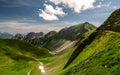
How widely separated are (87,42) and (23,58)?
8095 cm

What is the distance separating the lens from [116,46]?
147 feet

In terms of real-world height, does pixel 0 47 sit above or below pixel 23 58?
above

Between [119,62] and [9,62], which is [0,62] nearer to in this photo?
[9,62]

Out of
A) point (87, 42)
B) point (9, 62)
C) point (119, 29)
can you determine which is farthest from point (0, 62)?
point (119, 29)

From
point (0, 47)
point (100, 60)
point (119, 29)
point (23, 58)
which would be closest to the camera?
point (100, 60)

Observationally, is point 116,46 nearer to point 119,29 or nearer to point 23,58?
point 119,29

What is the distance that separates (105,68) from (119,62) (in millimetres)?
2304

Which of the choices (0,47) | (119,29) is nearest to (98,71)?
(119,29)

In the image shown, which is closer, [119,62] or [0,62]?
[119,62]

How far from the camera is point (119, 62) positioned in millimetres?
36562

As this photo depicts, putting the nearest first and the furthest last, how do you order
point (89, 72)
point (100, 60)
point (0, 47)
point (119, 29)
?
point (89, 72), point (100, 60), point (119, 29), point (0, 47)

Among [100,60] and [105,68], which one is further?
[100,60]

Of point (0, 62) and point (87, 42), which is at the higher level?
point (0, 62)

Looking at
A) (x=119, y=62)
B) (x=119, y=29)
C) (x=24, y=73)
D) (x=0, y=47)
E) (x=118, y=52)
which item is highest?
(x=0, y=47)
